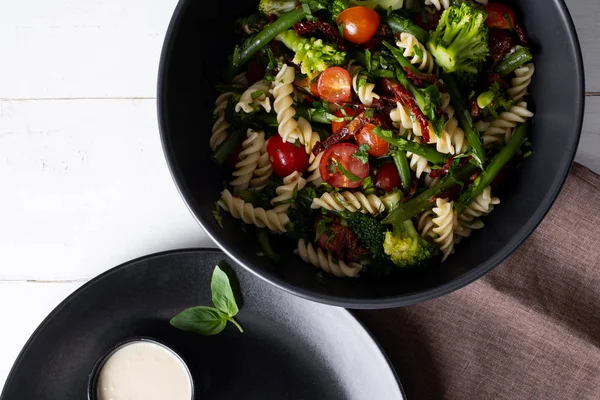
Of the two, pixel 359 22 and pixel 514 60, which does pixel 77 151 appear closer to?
pixel 359 22

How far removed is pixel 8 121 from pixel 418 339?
2.20m

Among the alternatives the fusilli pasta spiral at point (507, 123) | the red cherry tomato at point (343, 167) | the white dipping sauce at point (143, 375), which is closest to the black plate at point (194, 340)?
the white dipping sauce at point (143, 375)

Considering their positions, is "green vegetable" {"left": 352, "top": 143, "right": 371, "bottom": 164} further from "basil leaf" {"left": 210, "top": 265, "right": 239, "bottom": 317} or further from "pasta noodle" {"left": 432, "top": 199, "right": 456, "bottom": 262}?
"basil leaf" {"left": 210, "top": 265, "right": 239, "bottom": 317}

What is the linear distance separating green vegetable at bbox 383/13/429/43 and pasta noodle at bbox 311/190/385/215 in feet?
2.01

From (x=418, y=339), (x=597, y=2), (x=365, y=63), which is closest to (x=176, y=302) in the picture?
(x=418, y=339)

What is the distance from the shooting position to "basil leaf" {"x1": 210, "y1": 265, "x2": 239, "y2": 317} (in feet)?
9.29

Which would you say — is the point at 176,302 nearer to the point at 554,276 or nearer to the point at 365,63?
the point at 365,63

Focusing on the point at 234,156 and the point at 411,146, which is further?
the point at 234,156

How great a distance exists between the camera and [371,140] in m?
2.40

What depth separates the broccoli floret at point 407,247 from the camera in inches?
94.2

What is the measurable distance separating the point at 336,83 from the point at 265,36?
0.33 metres

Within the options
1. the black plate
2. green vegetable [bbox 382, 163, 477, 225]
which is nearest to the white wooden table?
the black plate

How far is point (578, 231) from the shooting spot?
2883 millimetres

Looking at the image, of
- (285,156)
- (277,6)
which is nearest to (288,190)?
(285,156)
